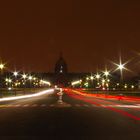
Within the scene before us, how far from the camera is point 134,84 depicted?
194000 millimetres

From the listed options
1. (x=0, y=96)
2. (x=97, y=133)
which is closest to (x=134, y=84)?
(x=0, y=96)

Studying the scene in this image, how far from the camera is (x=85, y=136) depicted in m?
14.1

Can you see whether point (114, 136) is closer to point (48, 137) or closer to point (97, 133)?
point (97, 133)

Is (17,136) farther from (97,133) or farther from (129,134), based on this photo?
(129,134)

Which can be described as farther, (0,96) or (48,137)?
(0,96)

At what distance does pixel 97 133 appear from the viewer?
15.0 metres

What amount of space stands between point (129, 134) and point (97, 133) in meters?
1.25

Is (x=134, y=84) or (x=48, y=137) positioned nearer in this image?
(x=48, y=137)

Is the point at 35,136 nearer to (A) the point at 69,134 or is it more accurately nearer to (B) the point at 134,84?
(A) the point at 69,134

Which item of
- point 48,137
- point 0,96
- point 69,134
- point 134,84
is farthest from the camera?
point 134,84

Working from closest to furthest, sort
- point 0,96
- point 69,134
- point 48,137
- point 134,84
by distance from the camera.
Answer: point 48,137
point 69,134
point 0,96
point 134,84

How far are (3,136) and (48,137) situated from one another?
5.59 ft

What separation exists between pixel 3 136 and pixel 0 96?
4980 cm

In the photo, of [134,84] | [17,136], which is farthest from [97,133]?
[134,84]
